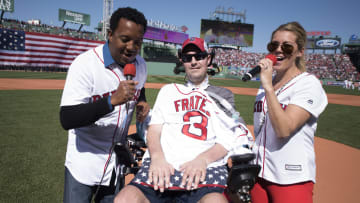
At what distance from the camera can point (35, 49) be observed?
2747 cm

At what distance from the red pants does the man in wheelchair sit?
406 millimetres

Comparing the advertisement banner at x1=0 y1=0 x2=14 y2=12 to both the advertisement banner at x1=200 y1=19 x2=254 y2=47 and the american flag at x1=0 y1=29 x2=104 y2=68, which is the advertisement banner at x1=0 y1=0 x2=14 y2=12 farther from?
the advertisement banner at x1=200 y1=19 x2=254 y2=47

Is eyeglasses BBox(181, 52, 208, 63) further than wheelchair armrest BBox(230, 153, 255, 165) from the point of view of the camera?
Yes

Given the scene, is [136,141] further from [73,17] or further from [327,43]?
[327,43]

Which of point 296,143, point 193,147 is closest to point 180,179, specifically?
point 193,147

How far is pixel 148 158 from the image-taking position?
2.04 meters

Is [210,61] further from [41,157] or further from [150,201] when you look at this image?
[41,157]

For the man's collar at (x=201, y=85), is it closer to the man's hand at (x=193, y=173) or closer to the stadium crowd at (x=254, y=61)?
the man's hand at (x=193, y=173)

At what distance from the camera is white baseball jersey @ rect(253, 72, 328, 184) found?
5.82ft

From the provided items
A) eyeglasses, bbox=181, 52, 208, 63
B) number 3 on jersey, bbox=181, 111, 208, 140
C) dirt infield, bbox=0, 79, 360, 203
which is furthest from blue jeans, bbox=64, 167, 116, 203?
dirt infield, bbox=0, 79, 360, 203

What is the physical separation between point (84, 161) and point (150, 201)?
2.23 feet

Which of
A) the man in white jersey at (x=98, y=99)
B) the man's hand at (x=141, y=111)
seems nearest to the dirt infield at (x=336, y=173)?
the man's hand at (x=141, y=111)

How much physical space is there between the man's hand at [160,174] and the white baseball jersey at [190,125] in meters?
0.14

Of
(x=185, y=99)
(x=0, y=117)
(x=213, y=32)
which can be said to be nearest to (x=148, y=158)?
(x=185, y=99)
